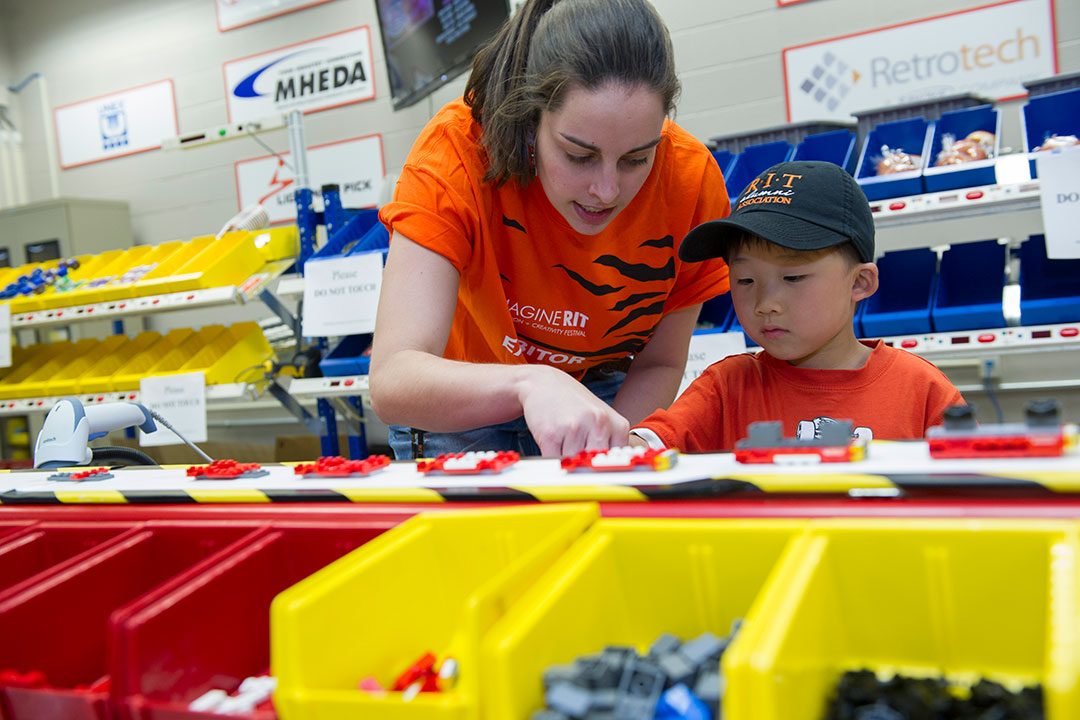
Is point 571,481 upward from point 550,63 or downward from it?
downward

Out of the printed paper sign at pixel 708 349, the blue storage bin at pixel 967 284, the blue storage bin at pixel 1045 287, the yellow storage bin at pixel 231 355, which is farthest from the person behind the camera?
the yellow storage bin at pixel 231 355

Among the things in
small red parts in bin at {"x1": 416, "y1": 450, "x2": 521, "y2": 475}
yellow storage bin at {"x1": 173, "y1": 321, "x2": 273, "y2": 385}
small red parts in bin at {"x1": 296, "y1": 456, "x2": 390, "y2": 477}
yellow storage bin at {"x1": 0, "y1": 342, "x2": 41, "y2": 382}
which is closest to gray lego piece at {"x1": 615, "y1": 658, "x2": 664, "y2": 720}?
small red parts in bin at {"x1": 416, "y1": 450, "x2": 521, "y2": 475}

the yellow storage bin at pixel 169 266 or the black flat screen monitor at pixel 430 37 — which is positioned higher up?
the black flat screen monitor at pixel 430 37

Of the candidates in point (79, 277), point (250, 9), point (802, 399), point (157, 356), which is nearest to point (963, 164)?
point (802, 399)

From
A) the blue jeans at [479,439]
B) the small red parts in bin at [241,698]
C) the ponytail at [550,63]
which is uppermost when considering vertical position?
the ponytail at [550,63]

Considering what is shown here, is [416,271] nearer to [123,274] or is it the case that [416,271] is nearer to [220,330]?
[220,330]

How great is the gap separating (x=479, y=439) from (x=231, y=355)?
2.04m

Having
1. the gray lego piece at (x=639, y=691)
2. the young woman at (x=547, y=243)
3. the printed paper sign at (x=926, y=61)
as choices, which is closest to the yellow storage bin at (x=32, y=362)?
the young woman at (x=547, y=243)

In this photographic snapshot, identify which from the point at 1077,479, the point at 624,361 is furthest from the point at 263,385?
the point at 1077,479

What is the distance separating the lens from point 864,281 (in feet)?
4.58

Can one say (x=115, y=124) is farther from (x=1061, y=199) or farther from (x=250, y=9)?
(x=1061, y=199)

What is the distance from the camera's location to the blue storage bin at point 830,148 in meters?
2.48

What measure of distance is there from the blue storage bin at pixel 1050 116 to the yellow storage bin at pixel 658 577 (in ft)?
6.68

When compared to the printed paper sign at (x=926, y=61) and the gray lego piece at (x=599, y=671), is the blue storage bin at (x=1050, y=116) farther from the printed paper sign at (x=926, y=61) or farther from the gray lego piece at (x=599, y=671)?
the gray lego piece at (x=599, y=671)
